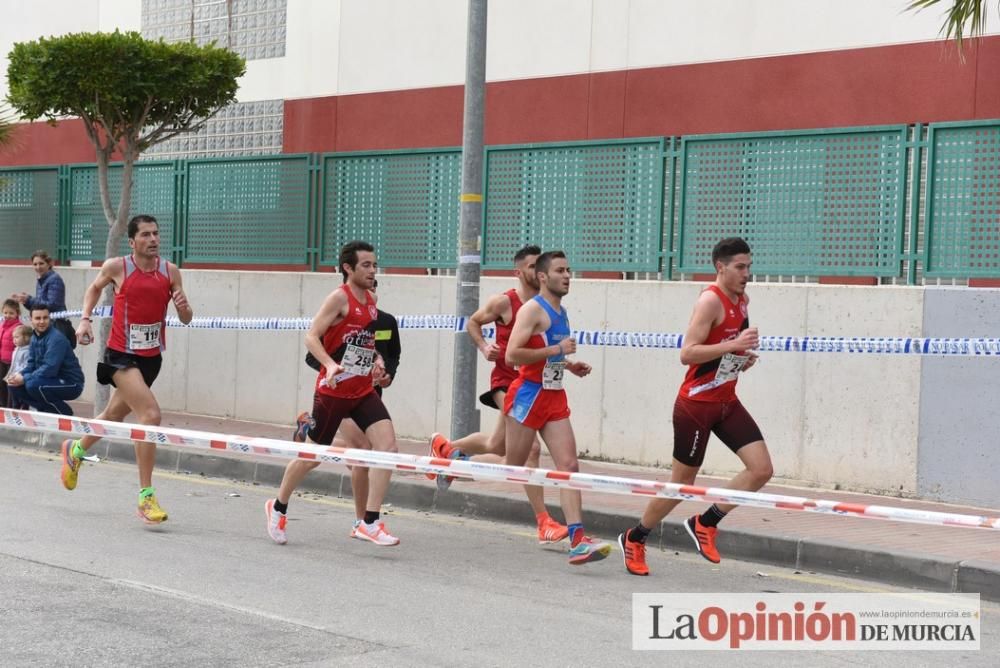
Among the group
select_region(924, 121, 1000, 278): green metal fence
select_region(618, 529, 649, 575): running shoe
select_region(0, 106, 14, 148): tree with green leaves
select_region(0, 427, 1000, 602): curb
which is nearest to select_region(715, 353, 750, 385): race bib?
select_region(618, 529, 649, 575): running shoe

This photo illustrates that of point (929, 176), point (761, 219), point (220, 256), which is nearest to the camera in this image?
point (929, 176)

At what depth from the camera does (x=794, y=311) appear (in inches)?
495

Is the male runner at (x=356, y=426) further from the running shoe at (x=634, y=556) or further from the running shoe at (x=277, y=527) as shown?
the running shoe at (x=634, y=556)

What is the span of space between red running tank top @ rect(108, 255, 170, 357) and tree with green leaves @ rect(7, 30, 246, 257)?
6193 mm

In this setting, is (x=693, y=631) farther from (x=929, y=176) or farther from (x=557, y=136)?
(x=557, y=136)

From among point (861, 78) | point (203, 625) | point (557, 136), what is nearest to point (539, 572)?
point (203, 625)

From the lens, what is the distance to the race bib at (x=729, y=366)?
27.9ft

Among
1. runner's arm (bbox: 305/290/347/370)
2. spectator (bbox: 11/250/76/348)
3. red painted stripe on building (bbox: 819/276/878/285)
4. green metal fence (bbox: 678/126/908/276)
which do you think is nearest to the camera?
runner's arm (bbox: 305/290/347/370)

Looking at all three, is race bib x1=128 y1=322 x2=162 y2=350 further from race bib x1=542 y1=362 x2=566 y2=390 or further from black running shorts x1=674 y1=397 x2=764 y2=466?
black running shorts x1=674 y1=397 x2=764 y2=466

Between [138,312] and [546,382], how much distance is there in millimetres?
2866

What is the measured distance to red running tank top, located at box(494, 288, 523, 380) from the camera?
→ 1033 cm

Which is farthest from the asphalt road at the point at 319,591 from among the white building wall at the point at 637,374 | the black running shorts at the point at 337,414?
the white building wall at the point at 637,374

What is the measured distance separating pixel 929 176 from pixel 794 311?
154 centimetres

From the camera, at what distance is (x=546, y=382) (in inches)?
355
